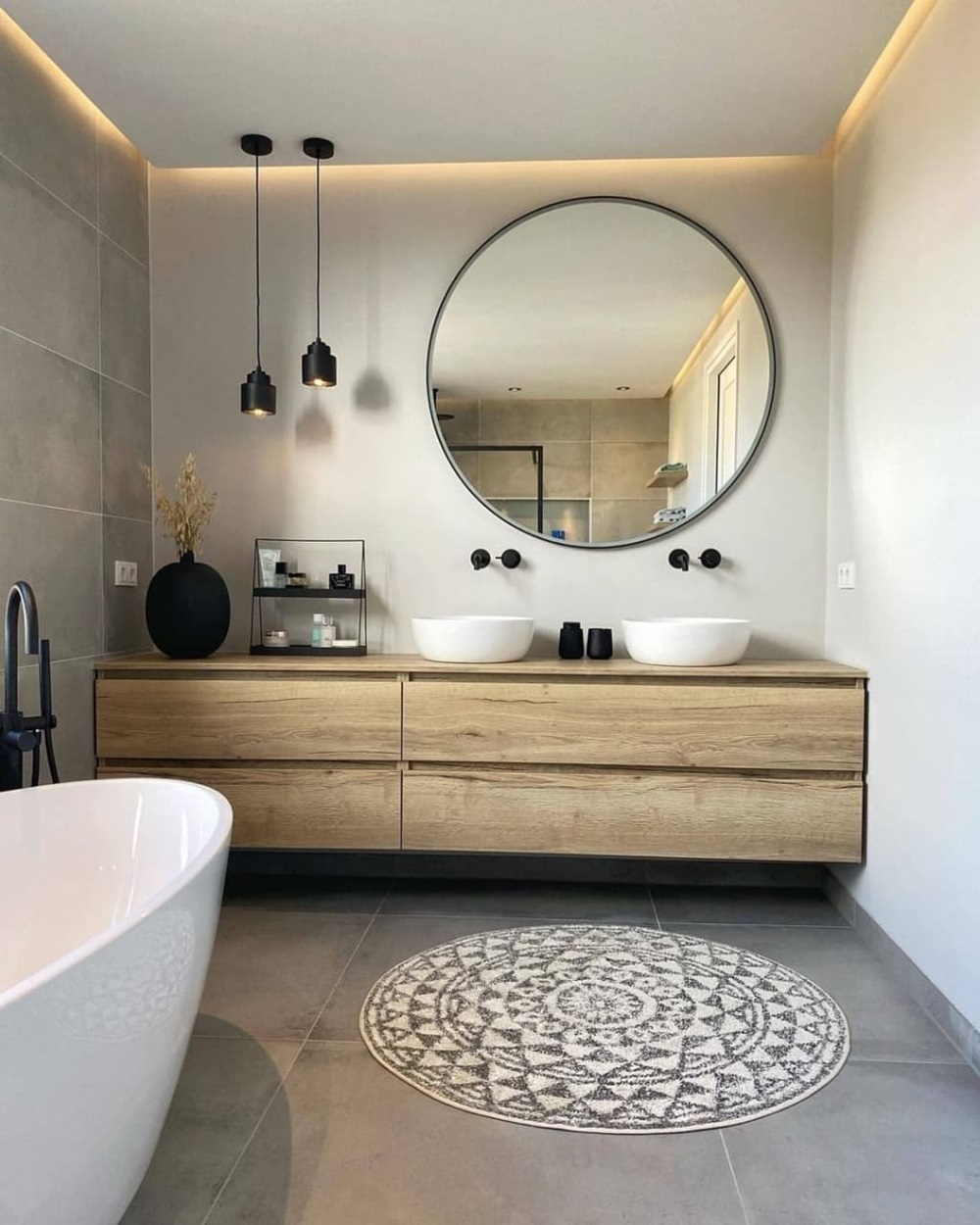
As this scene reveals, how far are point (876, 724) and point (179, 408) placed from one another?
259 centimetres

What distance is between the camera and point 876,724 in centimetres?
248

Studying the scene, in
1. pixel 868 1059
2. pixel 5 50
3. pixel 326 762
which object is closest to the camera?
pixel 868 1059

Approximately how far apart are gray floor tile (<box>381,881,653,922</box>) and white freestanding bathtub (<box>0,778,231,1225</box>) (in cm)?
107

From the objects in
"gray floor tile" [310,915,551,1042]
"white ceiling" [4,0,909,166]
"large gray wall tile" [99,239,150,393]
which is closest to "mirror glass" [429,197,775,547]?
"white ceiling" [4,0,909,166]

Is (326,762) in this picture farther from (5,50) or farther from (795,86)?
(795,86)

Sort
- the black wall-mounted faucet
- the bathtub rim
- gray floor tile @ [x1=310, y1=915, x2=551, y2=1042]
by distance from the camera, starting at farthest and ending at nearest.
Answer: the black wall-mounted faucet, gray floor tile @ [x1=310, y1=915, x2=551, y2=1042], the bathtub rim

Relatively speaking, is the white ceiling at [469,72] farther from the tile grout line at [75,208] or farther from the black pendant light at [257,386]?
the tile grout line at [75,208]

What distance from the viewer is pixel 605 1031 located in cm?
197

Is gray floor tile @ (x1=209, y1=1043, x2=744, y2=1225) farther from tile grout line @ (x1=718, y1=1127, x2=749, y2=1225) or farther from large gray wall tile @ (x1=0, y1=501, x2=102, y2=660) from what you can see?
large gray wall tile @ (x1=0, y1=501, x2=102, y2=660)

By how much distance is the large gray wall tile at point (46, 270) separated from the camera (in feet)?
7.63

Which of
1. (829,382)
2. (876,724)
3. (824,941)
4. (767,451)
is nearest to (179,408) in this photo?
(767,451)

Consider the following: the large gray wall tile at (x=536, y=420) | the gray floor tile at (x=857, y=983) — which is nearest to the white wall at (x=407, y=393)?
the large gray wall tile at (x=536, y=420)

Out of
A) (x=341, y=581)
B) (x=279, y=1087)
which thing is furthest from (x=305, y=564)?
(x=279, y=1087)

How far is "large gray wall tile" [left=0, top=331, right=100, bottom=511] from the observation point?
234 cm
